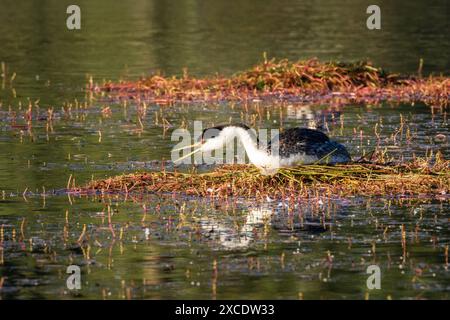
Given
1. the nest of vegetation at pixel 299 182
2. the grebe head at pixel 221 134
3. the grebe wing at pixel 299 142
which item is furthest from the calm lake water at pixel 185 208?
the grebe wing at pixel 299 142

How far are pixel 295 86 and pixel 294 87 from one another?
0.09 meters

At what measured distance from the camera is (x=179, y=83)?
27.2 metres

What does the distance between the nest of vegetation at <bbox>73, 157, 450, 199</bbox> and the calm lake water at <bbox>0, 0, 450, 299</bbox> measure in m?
0.31

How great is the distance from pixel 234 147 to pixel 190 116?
3342mm

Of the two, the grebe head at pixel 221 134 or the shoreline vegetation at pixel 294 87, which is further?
the shoreline vegetation at pixel 294 87

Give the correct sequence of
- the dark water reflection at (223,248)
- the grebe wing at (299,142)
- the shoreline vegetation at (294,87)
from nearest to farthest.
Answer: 1. the dark water reflection at (223,248)
2. the grebe wing at (299,142)
3. the shoreline vegetation at (294,87)

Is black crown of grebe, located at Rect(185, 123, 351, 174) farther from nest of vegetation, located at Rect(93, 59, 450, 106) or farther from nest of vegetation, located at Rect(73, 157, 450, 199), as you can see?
nest of vegetation, located at Rect(93, 59, 450, 106)

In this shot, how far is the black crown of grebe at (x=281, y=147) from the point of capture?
16.3 meters

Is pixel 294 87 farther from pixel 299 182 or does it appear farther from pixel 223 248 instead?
pixel 223 248

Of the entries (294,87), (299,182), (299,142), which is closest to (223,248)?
(299,182)

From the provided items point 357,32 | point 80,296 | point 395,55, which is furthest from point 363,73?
point 80,296

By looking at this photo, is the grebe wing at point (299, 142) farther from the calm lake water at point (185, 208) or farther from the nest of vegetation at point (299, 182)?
the calm lake water at point (185, 208)

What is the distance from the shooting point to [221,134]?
16625 mm
